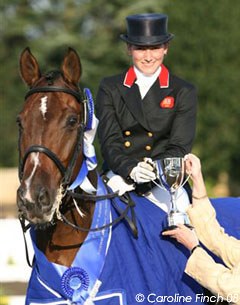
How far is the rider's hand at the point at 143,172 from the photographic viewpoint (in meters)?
5.68

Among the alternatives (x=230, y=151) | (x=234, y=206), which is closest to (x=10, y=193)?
(x=230, y=151)

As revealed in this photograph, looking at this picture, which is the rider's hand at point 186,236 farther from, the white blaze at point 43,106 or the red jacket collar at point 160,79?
the red jacket collar at point 160,79

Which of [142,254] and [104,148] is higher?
[104,148]

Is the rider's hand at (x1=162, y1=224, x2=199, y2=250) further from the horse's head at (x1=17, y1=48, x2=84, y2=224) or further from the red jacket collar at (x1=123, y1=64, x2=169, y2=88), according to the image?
the red jacket collar at (x1=123, y1=64, x2=169, y2=88)

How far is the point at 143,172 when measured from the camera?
5691 millimetres

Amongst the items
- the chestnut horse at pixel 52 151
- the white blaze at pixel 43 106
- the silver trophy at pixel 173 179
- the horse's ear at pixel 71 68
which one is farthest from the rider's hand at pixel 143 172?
the white blaze at pixel 43 106

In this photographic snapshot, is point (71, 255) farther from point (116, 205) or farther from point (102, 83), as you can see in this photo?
point (102, 83)

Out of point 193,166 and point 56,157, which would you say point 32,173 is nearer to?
point 56,157

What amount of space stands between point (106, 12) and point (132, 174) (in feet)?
110

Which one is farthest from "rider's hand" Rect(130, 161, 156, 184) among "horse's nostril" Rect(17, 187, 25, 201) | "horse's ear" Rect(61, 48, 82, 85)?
"horse's nostril" Rect(17, 187, 25, 201)

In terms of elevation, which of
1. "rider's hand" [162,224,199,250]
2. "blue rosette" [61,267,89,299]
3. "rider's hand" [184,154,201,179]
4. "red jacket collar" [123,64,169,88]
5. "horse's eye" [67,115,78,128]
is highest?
"horse's eye" [67,115,78,128]

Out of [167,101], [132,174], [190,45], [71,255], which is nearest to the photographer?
[71,255]

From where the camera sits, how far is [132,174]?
5770 mm

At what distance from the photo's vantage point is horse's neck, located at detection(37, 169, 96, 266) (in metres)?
5.38
